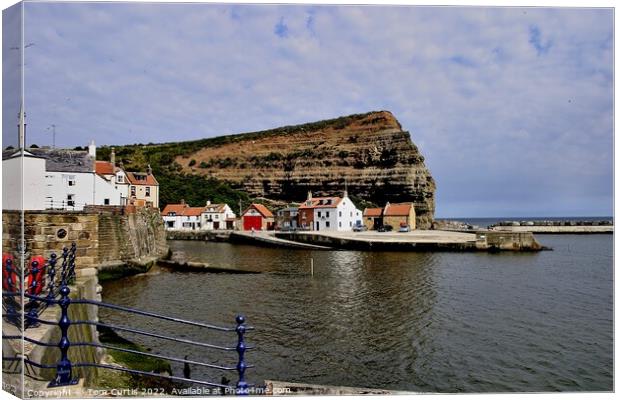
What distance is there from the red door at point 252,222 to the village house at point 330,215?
554 centimetres

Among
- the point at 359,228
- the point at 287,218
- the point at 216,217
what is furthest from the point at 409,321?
the point at 216,217

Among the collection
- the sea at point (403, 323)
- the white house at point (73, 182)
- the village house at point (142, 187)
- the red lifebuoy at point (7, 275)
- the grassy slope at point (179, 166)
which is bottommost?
the sea at point (403, 323)

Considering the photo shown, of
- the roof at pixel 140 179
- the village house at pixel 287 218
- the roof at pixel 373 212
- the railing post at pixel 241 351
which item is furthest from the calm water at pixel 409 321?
the village house at pixel 287 218

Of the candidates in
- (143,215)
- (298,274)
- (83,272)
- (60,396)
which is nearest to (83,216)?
(83,272)

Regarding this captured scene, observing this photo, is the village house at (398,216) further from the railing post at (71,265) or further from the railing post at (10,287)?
the railing post at (10,287)

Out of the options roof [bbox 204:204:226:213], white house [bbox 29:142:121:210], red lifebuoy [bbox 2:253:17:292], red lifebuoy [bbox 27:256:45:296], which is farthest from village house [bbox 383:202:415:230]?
red lifebuoy [bbox 2:253:17:292]

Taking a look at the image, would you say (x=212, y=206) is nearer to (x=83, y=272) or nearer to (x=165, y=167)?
(x=165, y=167)

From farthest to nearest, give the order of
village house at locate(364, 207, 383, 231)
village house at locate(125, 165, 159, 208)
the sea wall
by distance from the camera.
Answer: village house at locate(364, 207, 383, 231) < village house at locate(125, 165, 159, 208) < the sea wall

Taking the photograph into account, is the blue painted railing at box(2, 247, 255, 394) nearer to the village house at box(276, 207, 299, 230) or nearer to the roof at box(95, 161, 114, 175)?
the roof at box(95, 161, 114, 175)

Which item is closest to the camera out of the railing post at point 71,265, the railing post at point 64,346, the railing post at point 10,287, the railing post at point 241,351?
the railing post at point 64,346

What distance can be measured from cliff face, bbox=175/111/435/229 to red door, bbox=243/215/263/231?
20875 mm

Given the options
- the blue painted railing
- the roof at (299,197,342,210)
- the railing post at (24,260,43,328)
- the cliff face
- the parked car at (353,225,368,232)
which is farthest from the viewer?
the cliff face

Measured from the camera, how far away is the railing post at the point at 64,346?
3.88m

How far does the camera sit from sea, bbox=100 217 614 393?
8703 mm
